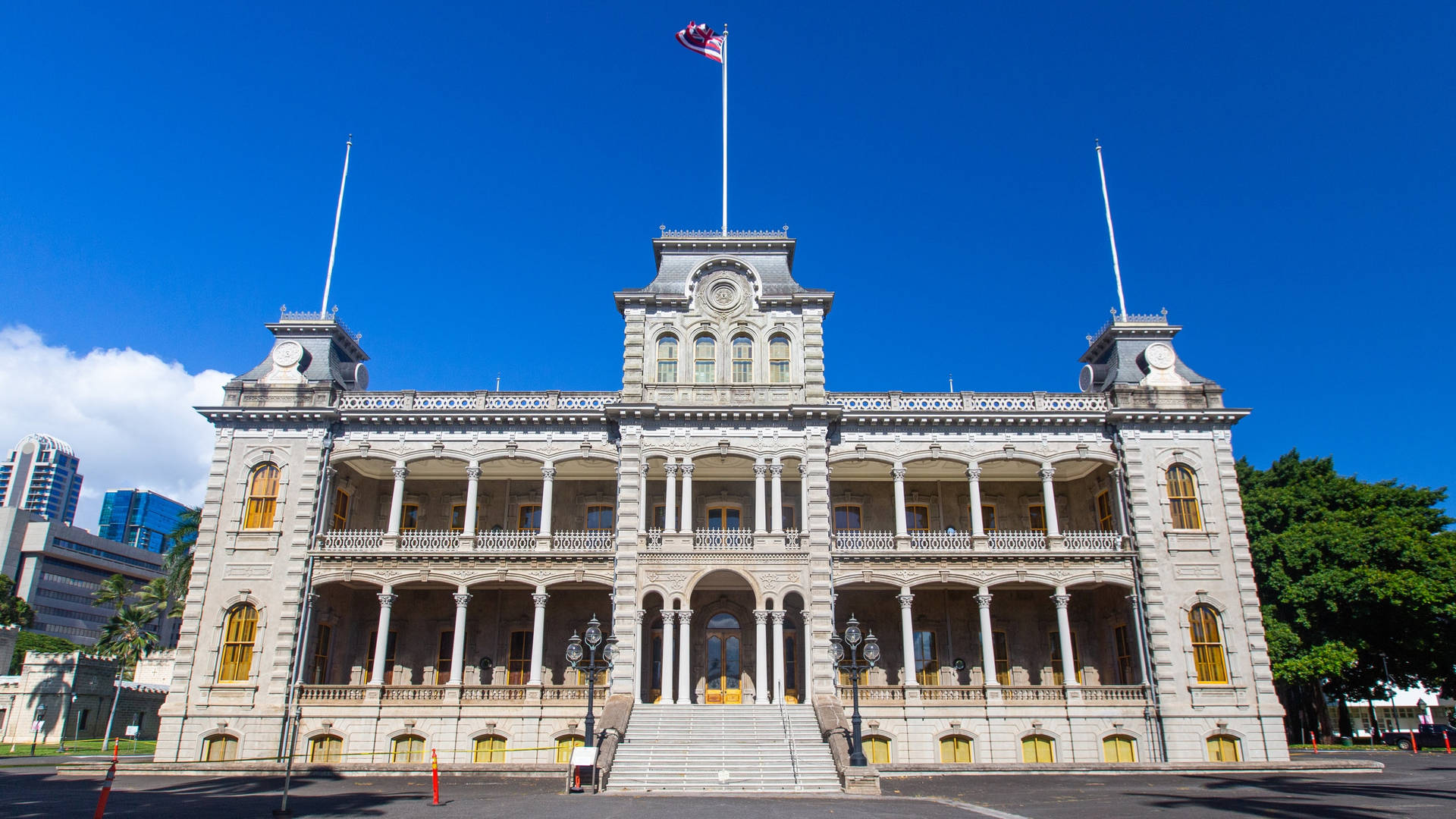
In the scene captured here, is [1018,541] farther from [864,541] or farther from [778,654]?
[778,654]

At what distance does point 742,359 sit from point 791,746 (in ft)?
42.4

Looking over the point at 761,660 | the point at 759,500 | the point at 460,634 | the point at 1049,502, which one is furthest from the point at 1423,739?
the point at 460,634

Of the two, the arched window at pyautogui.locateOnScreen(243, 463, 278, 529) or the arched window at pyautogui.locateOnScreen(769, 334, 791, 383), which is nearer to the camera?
the arched window at pyautogui.locateOnScreen(243, 463, 278, 529)

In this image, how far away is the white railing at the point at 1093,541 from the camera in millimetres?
29719

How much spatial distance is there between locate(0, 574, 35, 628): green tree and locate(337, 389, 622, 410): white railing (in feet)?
175

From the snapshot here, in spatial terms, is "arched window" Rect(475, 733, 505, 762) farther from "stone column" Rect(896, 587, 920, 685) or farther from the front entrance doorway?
"stone column" Rect(896, 587, 920, 685)

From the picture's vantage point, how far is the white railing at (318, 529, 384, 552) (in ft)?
96.6

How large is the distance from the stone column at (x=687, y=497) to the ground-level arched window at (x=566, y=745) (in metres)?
7.06

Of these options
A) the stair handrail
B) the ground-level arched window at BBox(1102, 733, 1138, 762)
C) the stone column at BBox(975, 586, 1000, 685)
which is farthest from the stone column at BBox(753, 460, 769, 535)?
the ground-level arched window at BBox(1102, 733, 1138, 762)

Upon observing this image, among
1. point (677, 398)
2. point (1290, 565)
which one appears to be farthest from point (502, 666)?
point (1290, 565)

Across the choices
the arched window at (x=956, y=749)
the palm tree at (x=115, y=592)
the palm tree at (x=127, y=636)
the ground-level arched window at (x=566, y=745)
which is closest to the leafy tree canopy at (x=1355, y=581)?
the arched window at (x=956, y=749)

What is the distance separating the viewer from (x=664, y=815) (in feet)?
53.8

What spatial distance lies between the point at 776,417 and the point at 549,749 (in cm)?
1251

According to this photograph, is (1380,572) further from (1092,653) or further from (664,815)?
(664,815)
